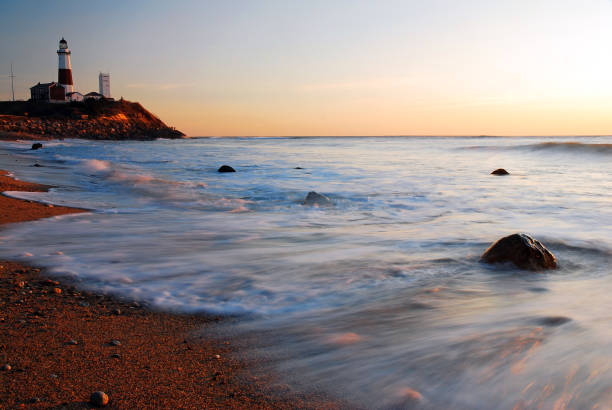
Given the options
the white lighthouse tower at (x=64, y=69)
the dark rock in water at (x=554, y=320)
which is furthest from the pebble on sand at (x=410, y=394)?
the white lighthouse tower at (x=64, y=69)

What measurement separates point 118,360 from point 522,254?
313cm

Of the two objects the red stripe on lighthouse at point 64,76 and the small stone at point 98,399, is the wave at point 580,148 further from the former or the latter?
the red stripe on lighthouse at point 64,76

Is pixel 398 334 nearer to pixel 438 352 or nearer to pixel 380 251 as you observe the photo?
pixel 438 352

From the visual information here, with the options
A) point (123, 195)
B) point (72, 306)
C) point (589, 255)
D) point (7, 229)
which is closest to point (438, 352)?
point (72, 306)

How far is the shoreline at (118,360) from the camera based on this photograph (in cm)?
168

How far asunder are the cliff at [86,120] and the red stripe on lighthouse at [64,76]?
4440 millimetres

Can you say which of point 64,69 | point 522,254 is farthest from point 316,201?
point 64,69

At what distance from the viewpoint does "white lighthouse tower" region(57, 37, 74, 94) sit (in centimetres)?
5753

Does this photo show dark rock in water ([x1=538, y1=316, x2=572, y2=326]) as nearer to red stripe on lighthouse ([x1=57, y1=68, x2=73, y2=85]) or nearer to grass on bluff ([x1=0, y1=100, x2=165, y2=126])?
grass on bluff ([x1=0, y1=100, x2=165, y2=126])

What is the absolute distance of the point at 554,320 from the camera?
264 centimetres

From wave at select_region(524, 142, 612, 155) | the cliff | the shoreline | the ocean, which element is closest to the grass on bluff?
the cliff

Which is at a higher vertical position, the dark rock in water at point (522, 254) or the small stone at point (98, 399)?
the dark rock in water at point (522, 254)

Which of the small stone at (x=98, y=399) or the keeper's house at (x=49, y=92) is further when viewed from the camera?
the keeper's house at (x=49, y=92)

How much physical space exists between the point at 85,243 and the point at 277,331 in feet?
8.45
